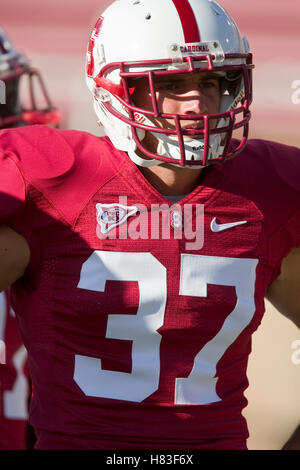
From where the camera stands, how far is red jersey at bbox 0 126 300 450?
183 cm

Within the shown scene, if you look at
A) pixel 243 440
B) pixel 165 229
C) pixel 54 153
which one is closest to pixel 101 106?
pixel 54 153

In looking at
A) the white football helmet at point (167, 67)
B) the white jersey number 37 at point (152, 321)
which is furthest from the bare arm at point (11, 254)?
the white football helmet at point (167, 67)

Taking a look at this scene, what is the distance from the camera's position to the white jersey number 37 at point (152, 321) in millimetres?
1835

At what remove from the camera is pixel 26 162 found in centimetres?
182

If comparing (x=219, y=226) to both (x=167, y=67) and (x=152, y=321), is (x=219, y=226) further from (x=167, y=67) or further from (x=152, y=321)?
(x=167, y=67)

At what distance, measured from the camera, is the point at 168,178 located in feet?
6.30

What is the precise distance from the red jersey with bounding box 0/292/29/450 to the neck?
100 cm

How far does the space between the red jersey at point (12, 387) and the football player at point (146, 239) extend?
84 centimetres

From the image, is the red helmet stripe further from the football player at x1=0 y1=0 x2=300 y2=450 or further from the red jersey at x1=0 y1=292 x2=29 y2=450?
the red jersey at x1=0 y1=292 x2=29 y2=450

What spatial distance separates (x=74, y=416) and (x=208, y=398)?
30 cm

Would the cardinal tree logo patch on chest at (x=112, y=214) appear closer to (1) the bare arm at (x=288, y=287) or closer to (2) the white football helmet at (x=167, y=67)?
(2) the white football helmet at (x=167, y=67)

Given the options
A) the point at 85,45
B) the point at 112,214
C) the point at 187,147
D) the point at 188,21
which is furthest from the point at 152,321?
the point at 85,45

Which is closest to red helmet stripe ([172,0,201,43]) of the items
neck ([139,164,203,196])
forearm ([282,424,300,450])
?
neck ([139,164,203,196])
